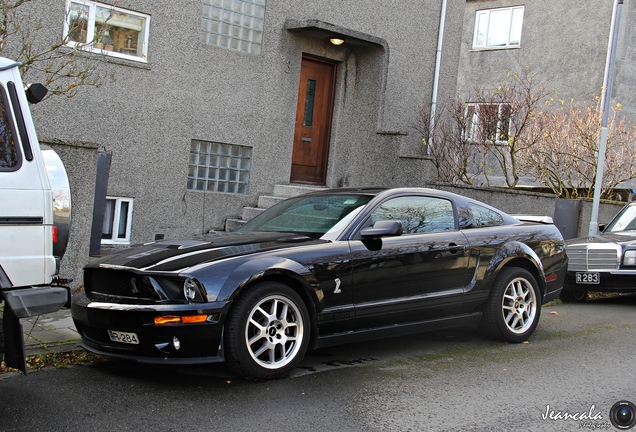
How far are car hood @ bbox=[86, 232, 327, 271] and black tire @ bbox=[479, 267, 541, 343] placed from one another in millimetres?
2086

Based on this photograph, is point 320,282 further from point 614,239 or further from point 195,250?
point 614,239

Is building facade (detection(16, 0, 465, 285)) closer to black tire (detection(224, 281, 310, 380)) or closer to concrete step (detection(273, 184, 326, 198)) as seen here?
concrete step (detection(273, 184, 326, 198))

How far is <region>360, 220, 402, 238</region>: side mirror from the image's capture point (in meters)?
5.89

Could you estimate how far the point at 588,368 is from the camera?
20.1ft

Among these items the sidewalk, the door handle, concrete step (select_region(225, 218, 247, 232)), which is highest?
the door handle

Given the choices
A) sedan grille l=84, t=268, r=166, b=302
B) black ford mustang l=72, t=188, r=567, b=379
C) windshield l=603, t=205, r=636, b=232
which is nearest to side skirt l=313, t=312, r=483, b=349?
black ford mustang l=72, t=188, r=567, b=379

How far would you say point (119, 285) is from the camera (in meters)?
5.34

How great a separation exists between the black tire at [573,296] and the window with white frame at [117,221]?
6558 mm

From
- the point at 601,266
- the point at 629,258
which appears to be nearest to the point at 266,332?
the point at 601,266

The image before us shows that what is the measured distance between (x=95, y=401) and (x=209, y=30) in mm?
7488

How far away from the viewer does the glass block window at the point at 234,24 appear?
11.0 meters

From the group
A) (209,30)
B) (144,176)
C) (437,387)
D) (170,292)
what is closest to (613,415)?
(437,387)

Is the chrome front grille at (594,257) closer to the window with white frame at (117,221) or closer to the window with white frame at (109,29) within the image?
the window with white frame at (117,221)

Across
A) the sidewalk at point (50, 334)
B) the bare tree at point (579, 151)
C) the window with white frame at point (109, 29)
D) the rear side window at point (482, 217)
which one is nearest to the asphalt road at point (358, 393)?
the sidewalk at point (50, 334)
